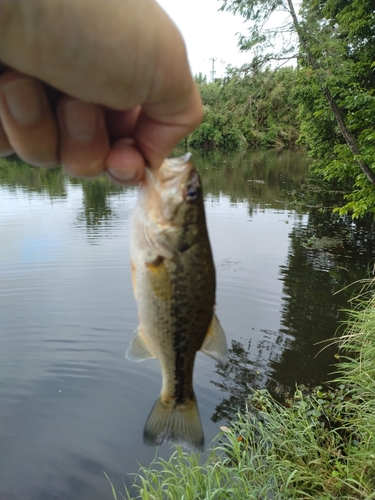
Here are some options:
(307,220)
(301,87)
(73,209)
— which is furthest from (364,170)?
(73,209)

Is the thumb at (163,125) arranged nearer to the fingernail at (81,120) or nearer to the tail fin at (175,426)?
the fingernail at (81,120)

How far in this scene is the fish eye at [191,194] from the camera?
5.16 feet

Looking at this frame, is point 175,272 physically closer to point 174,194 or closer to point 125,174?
point 174,194

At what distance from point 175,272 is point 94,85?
29.7 inches

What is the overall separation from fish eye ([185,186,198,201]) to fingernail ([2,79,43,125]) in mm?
648

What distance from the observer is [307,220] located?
16359 millimetres

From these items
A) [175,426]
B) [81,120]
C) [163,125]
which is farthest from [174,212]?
[175,426]

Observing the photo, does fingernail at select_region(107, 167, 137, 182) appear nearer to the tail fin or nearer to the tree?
the tail fin

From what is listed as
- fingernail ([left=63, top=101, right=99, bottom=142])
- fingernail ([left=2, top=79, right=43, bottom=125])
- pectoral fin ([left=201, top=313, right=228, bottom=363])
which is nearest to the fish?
pectoral fin ([left=201, top=313, right=228, bottom=363])

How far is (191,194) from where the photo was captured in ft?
5.16

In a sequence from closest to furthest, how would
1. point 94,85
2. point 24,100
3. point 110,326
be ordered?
point 94,85
point 24,100
point 110,326

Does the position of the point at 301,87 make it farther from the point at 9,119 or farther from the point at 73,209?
the point at 9,119

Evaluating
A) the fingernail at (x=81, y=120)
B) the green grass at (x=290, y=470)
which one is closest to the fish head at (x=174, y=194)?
the fingernail at (x=81, y=120)

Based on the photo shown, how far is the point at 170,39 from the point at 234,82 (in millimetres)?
11693
